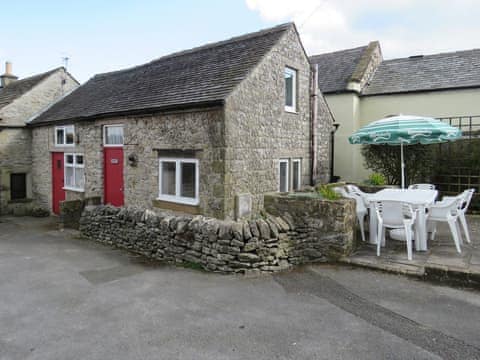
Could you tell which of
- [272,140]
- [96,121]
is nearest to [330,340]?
[272,140]

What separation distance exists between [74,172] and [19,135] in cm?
419

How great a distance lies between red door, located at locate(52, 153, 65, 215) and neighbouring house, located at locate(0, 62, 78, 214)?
1.77m

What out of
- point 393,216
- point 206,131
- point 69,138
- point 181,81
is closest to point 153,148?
point 206,131

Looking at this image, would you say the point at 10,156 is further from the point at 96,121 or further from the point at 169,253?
the point at 169,253

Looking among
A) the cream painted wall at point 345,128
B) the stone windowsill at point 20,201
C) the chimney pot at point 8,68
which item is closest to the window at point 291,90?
the cream painted wall at point 345,128

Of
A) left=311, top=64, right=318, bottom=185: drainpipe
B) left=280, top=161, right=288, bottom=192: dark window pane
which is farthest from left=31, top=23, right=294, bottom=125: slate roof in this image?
left=280, top=161, right=288, bottom=192: dark window pane

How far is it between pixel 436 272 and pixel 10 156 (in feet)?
55.7

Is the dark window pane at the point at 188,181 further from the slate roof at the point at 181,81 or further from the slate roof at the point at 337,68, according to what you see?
the slate roof at the point at 337,68

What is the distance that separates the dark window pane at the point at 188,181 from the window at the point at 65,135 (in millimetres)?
6772

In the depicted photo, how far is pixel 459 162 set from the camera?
468 inches

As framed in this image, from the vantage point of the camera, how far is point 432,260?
6285 millimetres

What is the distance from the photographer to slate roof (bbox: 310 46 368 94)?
16344 mm

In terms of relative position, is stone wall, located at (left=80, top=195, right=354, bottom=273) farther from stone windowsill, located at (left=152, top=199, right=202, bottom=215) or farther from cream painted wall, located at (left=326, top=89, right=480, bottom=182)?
cream painted wall, located at (left=326, top=89, right=480, bottom=182)

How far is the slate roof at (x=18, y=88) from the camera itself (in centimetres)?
1652
